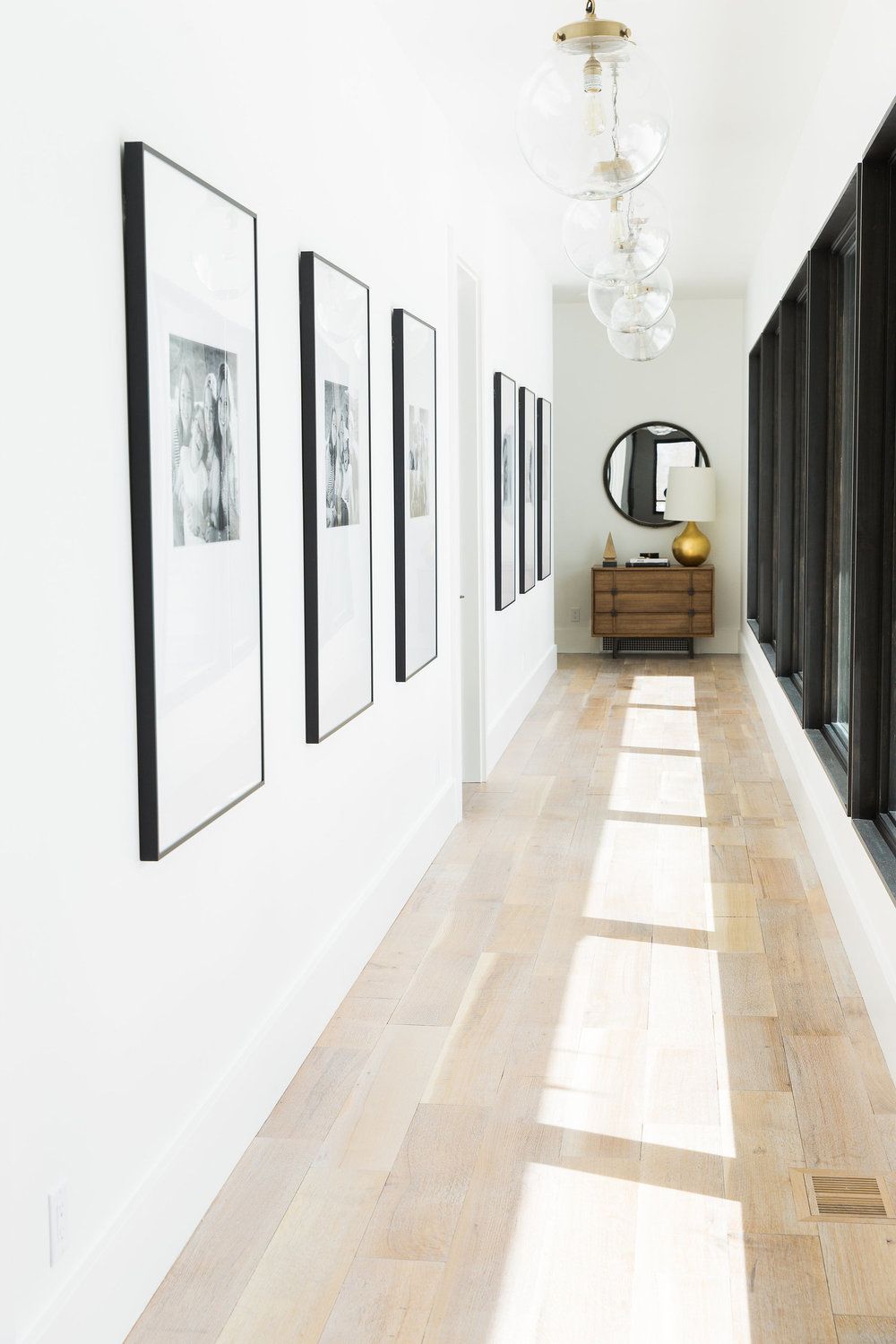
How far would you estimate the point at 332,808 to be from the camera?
3.45 metres

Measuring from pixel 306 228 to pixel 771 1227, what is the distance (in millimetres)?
2488

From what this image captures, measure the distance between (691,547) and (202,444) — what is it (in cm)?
877

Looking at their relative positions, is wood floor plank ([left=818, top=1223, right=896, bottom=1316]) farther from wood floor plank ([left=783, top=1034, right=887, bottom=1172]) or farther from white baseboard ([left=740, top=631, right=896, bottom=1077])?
white baseboard ([left=740, top=631, right=896, bottom=1077])

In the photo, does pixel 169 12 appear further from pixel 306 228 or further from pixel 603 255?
pixel 603 255

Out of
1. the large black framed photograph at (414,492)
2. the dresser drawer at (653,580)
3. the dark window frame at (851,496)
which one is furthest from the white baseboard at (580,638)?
the large black framed photograph at (414,492)

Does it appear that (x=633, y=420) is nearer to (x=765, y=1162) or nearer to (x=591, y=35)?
(x=765, y=1162)

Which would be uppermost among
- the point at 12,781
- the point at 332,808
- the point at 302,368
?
the point at 302,368

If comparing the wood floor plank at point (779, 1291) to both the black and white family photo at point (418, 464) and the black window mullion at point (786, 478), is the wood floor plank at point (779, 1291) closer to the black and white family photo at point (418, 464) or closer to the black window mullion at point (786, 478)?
the black and white family photo at point (418, 464)

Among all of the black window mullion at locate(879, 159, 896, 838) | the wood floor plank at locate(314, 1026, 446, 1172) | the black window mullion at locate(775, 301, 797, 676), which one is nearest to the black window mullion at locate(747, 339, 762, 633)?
the black window mullion at locate(775, 301, 797, 676)

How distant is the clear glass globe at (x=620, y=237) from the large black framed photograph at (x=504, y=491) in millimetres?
2705

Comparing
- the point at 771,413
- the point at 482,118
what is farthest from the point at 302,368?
the point at 771,413

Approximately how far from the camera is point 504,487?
696 centimetres

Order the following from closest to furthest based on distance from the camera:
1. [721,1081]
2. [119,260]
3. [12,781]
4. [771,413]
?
[12,781] → [119,260] → [721,1081] → [771,413]

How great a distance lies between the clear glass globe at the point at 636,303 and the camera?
181 inches
